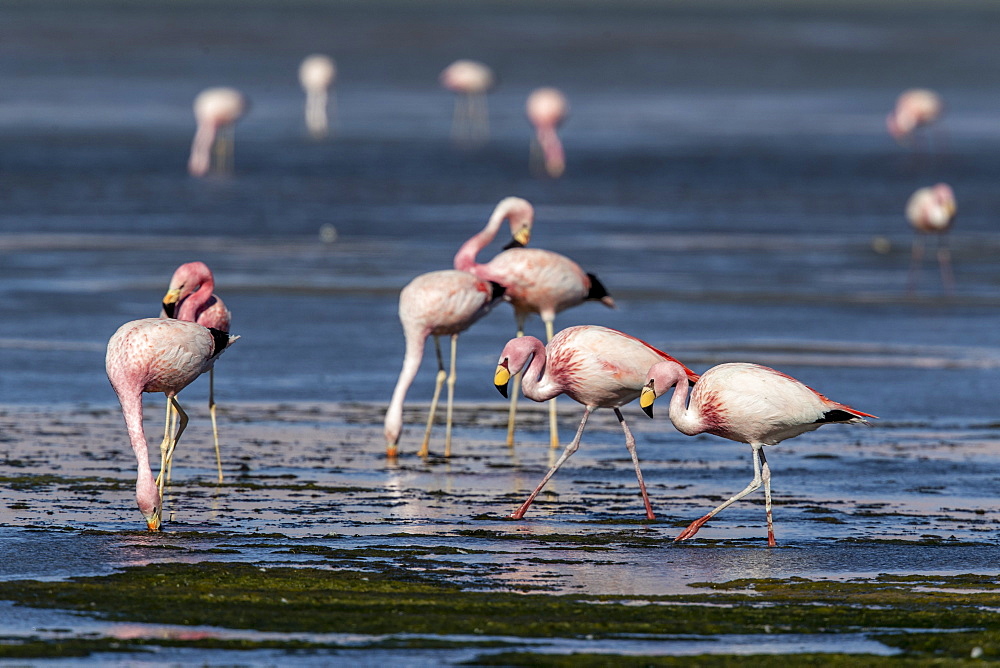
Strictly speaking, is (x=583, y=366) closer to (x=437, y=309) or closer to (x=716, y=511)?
(x=716, y=511)

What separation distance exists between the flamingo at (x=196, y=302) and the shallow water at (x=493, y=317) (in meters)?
0.73

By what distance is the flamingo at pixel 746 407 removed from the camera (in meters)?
7.72

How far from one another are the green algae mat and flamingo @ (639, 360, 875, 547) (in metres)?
1.05

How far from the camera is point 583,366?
27.8ft

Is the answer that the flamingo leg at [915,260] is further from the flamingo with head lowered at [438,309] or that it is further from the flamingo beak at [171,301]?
the flamingo beak at [171,301]

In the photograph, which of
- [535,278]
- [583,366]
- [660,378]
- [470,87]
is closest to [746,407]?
[660,378]

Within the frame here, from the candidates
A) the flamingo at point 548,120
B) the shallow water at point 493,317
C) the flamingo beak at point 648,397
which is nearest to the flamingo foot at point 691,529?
the shallow water at point 493,317

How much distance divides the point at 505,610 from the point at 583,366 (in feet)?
7.87

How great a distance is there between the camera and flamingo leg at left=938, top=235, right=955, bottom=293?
16.5 m

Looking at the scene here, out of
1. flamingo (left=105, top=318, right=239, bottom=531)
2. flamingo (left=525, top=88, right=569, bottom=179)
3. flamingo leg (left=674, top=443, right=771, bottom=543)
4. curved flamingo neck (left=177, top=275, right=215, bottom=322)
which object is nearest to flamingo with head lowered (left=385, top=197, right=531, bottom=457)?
curved flamingo neck (left=177, top=275, right=215, bottom=322)

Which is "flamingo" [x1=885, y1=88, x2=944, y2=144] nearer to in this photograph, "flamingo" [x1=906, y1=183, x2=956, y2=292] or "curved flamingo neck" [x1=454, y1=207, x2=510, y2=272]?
"flamingo" [x1=906, y1=183, x2=956, y2=292]

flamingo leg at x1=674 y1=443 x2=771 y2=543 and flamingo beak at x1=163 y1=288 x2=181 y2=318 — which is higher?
flamingo beak at x1=163 y1=288 x2=181 y2=318

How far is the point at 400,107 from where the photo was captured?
40031 millimetres

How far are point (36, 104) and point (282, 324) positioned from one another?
25722 mm
